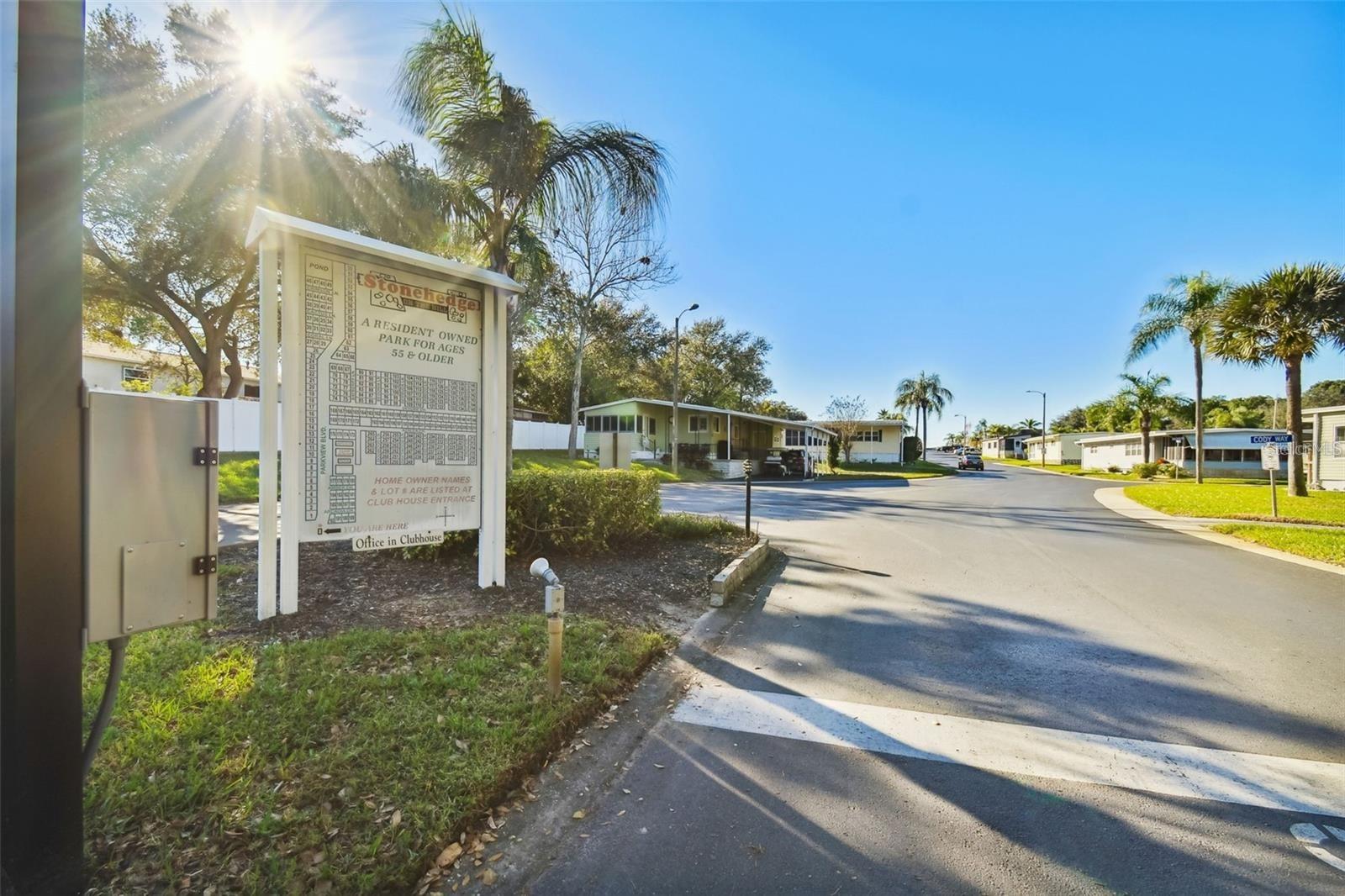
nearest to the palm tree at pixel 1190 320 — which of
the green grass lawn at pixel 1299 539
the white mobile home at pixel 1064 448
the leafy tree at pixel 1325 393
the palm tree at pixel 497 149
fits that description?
the green grass lawn at pixel 1299 539

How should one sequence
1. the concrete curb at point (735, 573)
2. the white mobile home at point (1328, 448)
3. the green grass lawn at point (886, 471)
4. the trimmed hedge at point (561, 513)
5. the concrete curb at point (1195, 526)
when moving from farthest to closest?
1. the green grass lawn at point (886, 471)
2. the white mobile home at point (1328, 448)
3. the concrete curb at point (1195, 526)
4. the trimmed hedge at point (561, 513)
5. the concrete curb at point (735, 573)

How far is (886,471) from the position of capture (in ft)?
132

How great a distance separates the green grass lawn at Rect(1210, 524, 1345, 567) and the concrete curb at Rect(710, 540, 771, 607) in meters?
7.66

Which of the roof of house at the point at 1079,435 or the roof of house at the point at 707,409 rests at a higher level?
the roof of house at the point at 707,409

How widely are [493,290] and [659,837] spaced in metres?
4.29

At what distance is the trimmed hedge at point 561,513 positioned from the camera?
6.16 m

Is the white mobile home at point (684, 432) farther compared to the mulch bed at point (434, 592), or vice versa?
the white mobile home at point (684, 432)

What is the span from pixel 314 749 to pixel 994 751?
3377 mm

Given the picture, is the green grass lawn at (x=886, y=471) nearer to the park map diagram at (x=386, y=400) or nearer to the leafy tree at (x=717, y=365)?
the leafy tree at (x=717, y=365)

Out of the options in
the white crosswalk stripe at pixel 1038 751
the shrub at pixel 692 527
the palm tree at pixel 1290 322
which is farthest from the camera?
the palm tree at pixel 1290 322

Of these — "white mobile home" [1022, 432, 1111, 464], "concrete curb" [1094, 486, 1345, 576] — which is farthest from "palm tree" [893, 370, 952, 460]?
"concrete curb" [1094, 486, 1345, 576]

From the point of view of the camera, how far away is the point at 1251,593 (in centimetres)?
642

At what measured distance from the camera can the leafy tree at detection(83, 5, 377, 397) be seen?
12.2m

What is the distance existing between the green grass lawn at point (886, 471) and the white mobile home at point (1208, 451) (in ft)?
43.3
